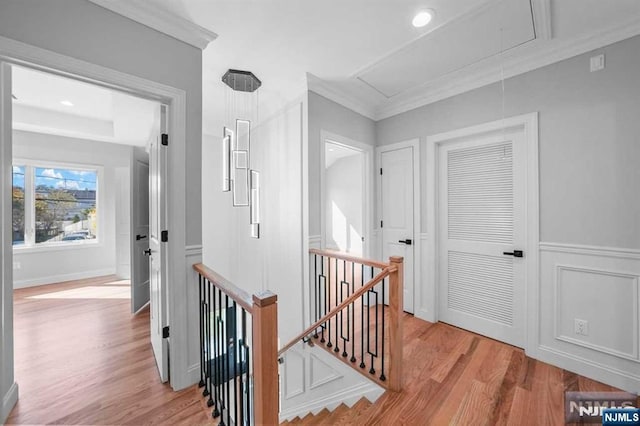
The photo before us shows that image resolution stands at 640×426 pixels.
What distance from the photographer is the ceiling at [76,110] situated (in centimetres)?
283

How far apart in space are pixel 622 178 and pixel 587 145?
338 mm

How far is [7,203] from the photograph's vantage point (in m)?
1.50

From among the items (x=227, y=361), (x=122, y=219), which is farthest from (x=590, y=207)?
(x=122, y=219)

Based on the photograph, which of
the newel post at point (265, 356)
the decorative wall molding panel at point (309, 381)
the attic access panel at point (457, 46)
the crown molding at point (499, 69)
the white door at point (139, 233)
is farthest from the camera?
the white door at point (139, 233)

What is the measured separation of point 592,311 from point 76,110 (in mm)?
6457

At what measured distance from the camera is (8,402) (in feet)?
5.03

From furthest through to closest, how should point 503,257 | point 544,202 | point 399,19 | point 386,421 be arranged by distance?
1. point 503,257
2. point 544,202
3. point 399,19
4. point 386,421

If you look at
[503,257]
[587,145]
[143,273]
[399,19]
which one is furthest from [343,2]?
[143,273]

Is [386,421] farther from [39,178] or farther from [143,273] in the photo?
[39,178]

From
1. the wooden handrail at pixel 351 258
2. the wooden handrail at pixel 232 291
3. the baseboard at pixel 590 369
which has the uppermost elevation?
the wooden handrail at pixel 232 291

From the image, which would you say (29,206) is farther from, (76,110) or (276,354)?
(276,354)

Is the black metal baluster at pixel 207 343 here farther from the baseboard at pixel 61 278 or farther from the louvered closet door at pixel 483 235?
the baseboard at pixel 61 278

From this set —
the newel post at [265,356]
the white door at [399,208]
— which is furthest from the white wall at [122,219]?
the newel post at [265,356]

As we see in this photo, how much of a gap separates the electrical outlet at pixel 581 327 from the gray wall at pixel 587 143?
643 mm
